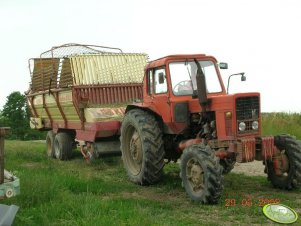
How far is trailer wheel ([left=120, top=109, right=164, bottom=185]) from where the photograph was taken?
836cm

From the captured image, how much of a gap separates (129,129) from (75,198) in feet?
9.98

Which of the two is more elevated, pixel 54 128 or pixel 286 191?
pixel 54 128

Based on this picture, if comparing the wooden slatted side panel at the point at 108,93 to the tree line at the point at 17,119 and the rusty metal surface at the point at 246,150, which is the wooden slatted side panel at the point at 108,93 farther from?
the tree line at the point at 17,119

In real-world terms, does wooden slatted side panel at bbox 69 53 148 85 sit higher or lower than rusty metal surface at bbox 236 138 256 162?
higher

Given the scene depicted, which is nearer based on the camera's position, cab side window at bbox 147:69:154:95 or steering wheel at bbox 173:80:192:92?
steering wheel at bbox 173:80:192:92

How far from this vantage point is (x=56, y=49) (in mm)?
13812

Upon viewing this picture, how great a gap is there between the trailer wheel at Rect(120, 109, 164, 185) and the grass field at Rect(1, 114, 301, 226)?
0.78ft

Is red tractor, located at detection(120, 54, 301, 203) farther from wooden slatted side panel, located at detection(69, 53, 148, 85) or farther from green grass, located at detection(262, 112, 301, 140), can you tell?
green grass, located at detection(262, 112, 301, 140)

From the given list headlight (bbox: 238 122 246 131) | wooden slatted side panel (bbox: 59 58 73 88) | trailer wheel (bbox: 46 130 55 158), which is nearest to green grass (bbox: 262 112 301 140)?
trailer wheel (bbox: 46 130 55 158)

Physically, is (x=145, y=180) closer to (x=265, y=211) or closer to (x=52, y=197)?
(x=52, y=197)

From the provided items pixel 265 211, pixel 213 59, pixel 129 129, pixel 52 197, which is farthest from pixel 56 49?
pixel 265 211

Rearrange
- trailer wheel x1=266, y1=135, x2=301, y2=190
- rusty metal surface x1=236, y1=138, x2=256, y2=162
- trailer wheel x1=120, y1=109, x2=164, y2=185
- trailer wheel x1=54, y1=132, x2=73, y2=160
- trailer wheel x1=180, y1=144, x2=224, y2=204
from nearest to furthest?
trailer wheel x1=180, y1=144, x2=224, y2=204
rusty metal surface x1=236, y1=138, x2=256, y2=162
trailer wheel x1=266, y1=135, x2=301, y2=190
trailer wheel x1=120, y1=109, x2=164, y2=185
trailer wheel x1=54, y1=132, x2=73, y2=160

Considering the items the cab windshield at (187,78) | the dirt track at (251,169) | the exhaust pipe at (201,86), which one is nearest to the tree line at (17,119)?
the dirt track at (251,169)

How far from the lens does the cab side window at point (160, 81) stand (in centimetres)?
838
